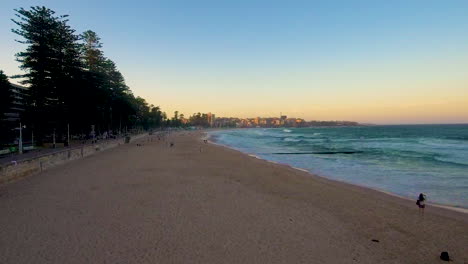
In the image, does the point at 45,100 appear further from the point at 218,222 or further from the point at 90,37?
the point at 218,222

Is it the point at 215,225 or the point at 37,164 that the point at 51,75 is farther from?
the point at 215,225

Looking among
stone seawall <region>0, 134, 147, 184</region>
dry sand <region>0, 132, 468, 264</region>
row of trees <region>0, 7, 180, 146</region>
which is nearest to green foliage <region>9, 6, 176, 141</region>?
row of trees <region>0, 7, 180, 146</region>

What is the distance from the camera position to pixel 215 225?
8.29 m

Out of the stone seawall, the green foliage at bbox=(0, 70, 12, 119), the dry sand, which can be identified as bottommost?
the dry sand

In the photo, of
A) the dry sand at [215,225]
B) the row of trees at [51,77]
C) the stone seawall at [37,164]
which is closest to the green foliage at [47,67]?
the row of trees at [51,77]

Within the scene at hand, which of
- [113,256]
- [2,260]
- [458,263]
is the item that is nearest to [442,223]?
[458,263]

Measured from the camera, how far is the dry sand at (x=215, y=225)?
21.2 feet

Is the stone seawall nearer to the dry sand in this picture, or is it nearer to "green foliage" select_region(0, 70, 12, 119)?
the dry sand

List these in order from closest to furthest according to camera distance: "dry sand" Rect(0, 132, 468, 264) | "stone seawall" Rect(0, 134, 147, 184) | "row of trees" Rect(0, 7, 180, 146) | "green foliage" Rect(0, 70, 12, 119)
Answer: "dry sand" Rect(0, 132, 468, 264), "stone seawall" Rect(0, 134, 147, 184), "green foliage" Rect(0, 70, 12, 119), "row of trees" Rect(0, 7, 180, 146)

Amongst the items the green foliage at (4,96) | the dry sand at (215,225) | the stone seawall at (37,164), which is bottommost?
the dry sand at (215,225)

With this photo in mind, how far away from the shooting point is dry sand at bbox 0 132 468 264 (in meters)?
6.45

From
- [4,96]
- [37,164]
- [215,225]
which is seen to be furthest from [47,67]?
[215,225]

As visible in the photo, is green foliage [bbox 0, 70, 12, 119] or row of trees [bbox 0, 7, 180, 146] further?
row of trees [bbox 0, 7, 180, 146]

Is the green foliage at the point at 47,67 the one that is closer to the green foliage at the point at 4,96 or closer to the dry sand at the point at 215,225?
the green foliage at the point at 4,96
